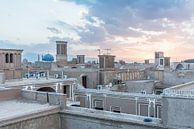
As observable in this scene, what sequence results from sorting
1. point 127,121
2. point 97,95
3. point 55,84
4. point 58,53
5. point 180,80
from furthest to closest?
point 58,53 < point 180,80 < point 55,84 < point 97,95 < point 127,121

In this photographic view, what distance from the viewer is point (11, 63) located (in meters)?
39.0

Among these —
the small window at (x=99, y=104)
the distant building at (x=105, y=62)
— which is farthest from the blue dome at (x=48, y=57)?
the small window at (x=99, y=104)

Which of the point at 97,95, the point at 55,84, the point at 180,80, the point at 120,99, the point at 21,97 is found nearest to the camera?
the point at 21,97

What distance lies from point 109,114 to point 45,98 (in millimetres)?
4574

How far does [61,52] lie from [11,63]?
1393 cm

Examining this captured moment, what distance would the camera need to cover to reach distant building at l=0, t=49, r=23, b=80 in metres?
37.8

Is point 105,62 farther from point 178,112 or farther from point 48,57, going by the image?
point 178,112

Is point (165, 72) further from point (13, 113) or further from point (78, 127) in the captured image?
point (13, 113)

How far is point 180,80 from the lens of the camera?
116 feet

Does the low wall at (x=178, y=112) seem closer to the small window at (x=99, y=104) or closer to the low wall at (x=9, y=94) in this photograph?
the low wall at (x=9, y=94)

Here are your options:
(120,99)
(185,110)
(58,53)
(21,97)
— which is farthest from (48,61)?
(185,110)

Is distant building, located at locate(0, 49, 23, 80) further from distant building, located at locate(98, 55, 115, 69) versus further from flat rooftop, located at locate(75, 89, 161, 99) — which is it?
flat rooftop, located at locate(75, 89, 161, 99)

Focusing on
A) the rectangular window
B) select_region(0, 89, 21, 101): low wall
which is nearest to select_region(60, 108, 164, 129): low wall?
select_region(0, 89, 21, 101): low wall

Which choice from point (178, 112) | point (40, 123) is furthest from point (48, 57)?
point (178, 112)
